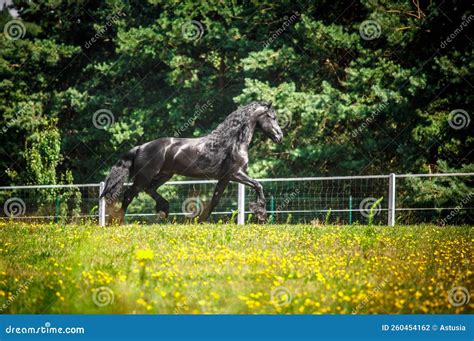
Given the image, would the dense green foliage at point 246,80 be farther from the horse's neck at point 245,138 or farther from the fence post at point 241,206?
the horse's neck at point 245,138

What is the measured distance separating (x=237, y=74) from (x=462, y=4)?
815 centimetres

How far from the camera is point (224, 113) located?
22281 mm

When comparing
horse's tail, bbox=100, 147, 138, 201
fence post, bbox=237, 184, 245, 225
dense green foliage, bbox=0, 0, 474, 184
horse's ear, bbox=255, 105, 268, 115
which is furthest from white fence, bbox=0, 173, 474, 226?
horse's ear, bbox=255, 105, 268, 115

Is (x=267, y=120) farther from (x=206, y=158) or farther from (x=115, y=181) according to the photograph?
(x=115, y=181)

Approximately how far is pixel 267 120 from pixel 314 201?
687 centimetres

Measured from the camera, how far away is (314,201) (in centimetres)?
1820

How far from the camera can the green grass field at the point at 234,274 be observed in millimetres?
5191

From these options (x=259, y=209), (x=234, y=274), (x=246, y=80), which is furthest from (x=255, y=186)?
(x=246, y=80)

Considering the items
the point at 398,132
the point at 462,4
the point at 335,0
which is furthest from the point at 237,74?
the point at 462,4

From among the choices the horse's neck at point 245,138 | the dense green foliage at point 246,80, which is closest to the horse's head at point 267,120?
the horse's neck at point 245,138

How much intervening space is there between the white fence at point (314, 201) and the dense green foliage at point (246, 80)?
64 cm

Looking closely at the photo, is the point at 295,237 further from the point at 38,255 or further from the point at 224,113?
the point at 224,113

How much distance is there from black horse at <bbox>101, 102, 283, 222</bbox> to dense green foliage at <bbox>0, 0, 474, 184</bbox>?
6505 millimetres

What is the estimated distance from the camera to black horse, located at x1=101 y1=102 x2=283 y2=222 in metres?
11.5
